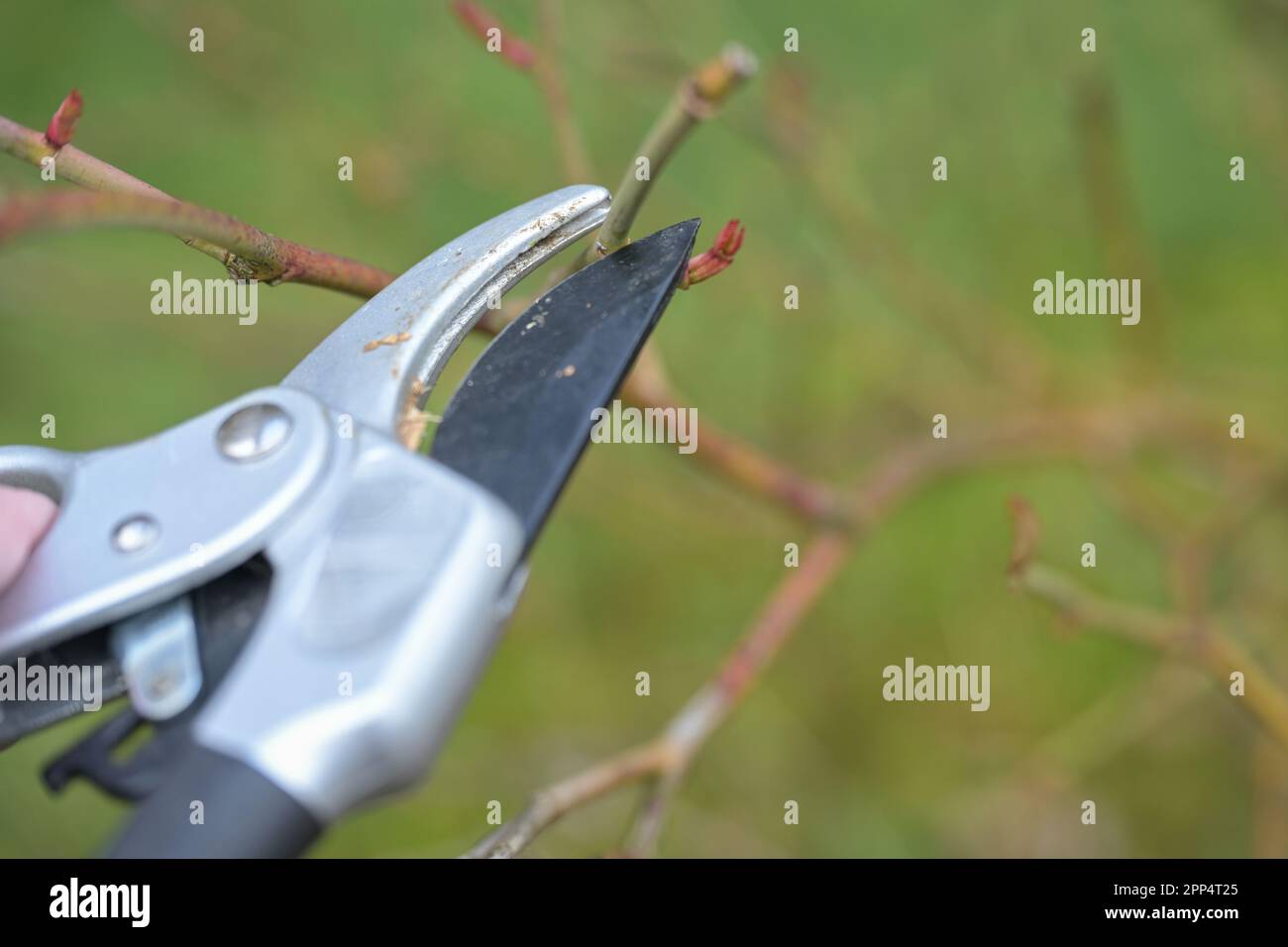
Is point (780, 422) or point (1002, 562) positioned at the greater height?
point (780, 422)

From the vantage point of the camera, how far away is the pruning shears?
2.38 ft

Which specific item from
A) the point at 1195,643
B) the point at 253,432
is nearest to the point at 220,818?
the point at 253,432

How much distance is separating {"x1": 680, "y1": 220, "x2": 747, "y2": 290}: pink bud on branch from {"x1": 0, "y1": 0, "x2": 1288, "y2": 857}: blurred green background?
0.82 m

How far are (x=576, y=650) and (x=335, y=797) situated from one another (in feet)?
5.66

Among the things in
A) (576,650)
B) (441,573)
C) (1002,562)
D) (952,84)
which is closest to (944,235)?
(952,84)

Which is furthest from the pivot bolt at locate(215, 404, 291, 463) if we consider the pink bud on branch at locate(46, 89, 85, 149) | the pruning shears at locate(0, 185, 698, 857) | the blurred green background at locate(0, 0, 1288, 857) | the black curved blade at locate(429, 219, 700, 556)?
the blurred green background at locate(0, 0, 1288, 857)

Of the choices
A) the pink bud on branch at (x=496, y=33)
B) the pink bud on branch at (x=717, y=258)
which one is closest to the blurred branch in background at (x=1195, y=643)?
the pink bud on branch at (x=717, y=258)

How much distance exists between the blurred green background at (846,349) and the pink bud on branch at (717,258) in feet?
2.69

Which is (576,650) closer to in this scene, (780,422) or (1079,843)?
(780,422)

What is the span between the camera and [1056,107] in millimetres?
2492

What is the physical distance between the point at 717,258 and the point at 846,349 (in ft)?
4.79

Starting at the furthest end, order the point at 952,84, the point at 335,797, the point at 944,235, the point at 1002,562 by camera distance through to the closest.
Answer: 1. the point at 944,235
2. the point at 1002,562
3. the point at 952,84
4. the point at 335,797

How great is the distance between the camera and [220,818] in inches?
28.4

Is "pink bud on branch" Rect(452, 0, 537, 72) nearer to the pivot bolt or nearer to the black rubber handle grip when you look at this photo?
the pivot bolt
